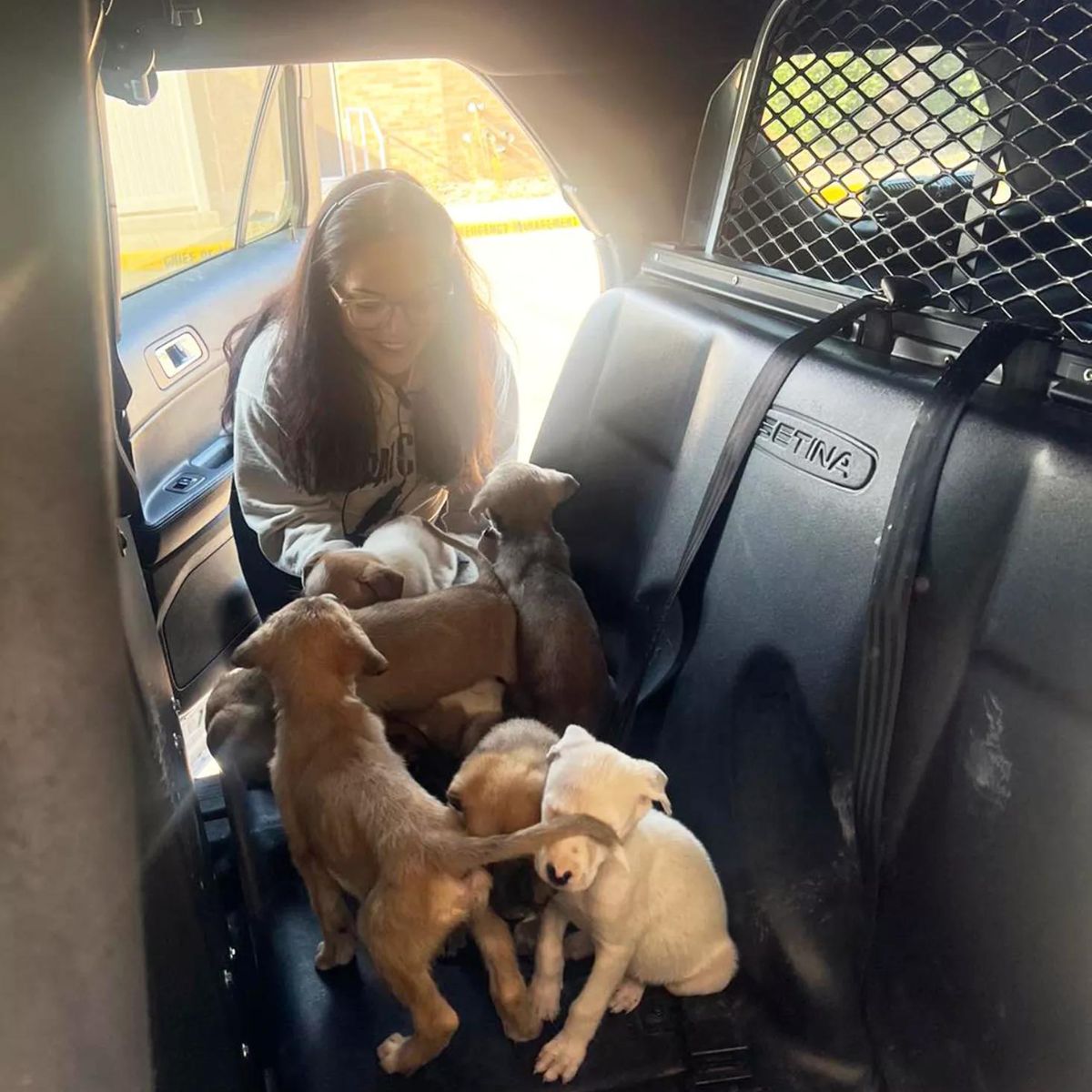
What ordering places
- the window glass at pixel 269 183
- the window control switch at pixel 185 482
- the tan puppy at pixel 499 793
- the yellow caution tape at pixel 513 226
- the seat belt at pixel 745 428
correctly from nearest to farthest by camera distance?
the tan puppy at pixel 499 793 < the seat belt at pixel 745 428 < the window control switch at pixel 185 482 < the window glass at pixel 269 183 < the yellow caution tape at pixel 513 226

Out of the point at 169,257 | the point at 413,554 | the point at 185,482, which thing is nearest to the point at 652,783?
the point at 413,554

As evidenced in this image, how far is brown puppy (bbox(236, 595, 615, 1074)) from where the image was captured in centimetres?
109

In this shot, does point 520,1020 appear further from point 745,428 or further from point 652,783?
point 745,428

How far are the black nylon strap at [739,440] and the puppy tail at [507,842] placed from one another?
0.43 meters

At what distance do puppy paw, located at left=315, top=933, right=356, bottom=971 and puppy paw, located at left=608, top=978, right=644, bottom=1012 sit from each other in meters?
0.36

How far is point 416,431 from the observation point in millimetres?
1999

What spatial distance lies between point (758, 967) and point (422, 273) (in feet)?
4.12

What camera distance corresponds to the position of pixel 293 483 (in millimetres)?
1937

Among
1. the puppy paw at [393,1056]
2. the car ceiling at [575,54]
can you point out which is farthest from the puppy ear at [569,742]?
the car ceiling at [575,54]

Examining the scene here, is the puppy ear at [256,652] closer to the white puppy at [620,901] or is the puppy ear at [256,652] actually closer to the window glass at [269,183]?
the white puppy at [620,901]

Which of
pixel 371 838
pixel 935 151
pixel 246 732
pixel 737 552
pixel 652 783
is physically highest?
pixel 935 151

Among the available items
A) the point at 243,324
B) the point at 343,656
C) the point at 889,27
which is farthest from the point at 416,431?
the point at 889,27

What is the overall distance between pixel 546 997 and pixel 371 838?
0.32m

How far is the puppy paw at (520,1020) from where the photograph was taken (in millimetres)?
1176
